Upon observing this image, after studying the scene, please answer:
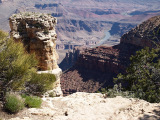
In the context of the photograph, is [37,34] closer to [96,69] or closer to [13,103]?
[13,103]

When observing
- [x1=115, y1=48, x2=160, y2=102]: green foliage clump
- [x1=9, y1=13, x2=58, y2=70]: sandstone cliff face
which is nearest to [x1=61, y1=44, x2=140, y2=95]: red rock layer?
[x1=115, y1=48, x2=160, y2=102]: green foliage clump

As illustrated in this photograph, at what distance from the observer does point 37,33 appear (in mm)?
11484

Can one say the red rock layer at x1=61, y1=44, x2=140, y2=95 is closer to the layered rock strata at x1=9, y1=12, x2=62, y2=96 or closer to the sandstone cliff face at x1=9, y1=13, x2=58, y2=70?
the layered rock strata at x1=9, y1=12, x2=62, y2=96

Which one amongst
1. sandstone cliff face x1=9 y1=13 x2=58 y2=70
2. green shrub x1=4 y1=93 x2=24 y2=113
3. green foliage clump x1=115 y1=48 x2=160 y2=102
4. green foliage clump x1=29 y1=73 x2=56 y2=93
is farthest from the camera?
sandstone cliff face x1=9 y1=13 x2=58 y2=70

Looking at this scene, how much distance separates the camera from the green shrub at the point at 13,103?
5.95 metres

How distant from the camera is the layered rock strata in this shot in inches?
453

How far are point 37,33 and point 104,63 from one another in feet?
104

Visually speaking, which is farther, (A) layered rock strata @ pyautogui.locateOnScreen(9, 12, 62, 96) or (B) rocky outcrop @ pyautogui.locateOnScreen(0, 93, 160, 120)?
(A) layered rock strata @ pyautogui.locateOnScreen(9, 12, 62, 96)

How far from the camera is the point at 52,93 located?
36.6ft

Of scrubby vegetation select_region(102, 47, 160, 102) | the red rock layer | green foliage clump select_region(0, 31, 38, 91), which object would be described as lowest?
the red rock layer

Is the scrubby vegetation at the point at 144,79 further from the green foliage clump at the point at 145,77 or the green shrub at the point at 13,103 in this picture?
the green shrub at the point at 13,103

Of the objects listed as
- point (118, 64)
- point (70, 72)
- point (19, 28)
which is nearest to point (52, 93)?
point (19, 28)

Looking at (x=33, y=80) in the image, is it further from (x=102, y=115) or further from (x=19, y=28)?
(x=19, y=28)

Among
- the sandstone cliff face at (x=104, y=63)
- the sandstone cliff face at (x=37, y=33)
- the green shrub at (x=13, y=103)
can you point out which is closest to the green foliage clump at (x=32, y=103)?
the green shrub at (x=13, y=103)
